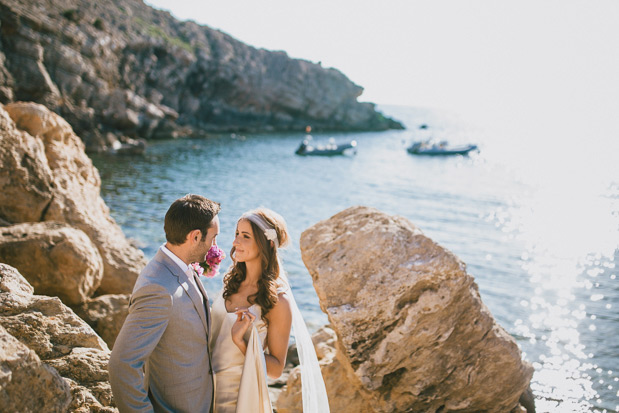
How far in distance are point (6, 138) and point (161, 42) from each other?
219 ft

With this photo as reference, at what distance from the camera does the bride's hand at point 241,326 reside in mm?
3334

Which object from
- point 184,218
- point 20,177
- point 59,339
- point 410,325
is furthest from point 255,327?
point 20,177

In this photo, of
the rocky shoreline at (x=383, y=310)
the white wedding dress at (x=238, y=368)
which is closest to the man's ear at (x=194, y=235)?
the white wedding dress at (x=238, y=368)

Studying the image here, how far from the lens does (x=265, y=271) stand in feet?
12.3

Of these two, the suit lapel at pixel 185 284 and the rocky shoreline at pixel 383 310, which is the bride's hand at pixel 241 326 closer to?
the suit lapel at pixel 185 284

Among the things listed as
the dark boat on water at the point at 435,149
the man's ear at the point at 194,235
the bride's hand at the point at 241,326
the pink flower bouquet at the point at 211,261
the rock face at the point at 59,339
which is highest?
the dark boat on water at the point at 435,149

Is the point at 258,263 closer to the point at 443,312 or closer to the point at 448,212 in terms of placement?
the point at 443,312

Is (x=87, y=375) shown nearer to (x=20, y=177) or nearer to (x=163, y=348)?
(x=163, y=348)

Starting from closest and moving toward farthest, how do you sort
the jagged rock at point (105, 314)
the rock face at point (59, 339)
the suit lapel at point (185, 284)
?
1. the suit lapel at point (185, 284)
2. the rock face at point (59, 339)
3. the jagged rock at point (105, 314)

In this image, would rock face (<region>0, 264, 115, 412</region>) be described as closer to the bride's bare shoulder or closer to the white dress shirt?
the white dress shirt

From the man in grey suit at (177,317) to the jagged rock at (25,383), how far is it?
1.33ft

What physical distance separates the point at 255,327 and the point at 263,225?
808 millimetres

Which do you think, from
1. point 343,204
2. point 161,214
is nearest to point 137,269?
point 161,214

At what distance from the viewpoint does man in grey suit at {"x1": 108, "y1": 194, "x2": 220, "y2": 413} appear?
8.82 feet
